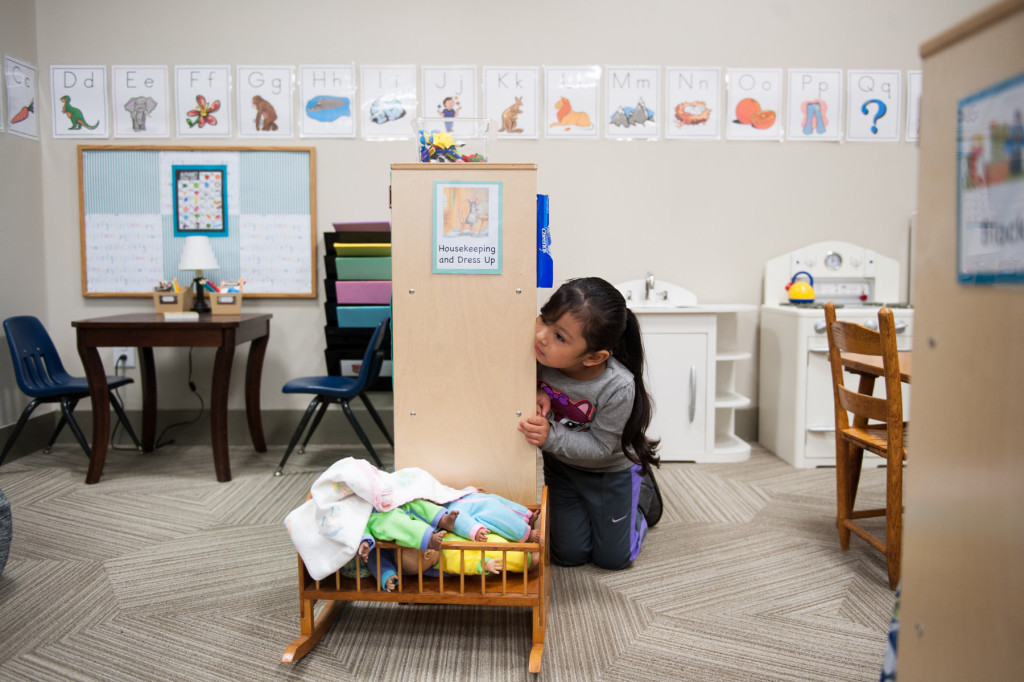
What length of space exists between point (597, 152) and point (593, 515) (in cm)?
199

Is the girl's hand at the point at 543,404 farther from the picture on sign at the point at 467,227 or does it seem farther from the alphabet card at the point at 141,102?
→ the alphabet card at the point at 141,102

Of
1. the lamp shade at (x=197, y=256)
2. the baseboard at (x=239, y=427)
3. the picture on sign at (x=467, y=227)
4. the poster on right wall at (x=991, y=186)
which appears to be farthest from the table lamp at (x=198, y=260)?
the poster on right wall at (x=991, y=186)

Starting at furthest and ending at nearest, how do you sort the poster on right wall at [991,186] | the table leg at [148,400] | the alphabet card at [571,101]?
the alphabet card at [571,101] → the table leg at [148,400] → the poster on right wall at [991,186]

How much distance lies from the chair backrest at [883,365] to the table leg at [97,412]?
2.74 metres

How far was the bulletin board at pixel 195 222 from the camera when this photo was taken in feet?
10.5

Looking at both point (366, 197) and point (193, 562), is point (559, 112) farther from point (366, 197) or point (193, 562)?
point (193, 562)

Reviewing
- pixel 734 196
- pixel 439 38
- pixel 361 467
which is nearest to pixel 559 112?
pixel 439 38

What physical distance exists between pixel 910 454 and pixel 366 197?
2.87 m

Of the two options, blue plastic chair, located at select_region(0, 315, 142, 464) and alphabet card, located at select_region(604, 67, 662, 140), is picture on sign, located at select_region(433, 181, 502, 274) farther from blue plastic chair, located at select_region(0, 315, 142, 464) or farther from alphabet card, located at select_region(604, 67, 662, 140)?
blue plastic chair, located at select_region(0, 315, 142, 464)

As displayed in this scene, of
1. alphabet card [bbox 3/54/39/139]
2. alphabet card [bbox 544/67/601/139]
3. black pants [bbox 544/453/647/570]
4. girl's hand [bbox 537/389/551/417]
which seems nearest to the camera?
girl's hand [bbox 537/389/551/417]

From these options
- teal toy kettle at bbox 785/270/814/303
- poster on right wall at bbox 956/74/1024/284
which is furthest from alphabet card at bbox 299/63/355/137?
poster on right wall at bbox 956/74/1024/284

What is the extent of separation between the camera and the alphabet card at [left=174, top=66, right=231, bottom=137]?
3178mm

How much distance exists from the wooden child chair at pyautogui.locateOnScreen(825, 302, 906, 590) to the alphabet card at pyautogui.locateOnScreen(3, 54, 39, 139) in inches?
141

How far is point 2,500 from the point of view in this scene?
69.0 inches
